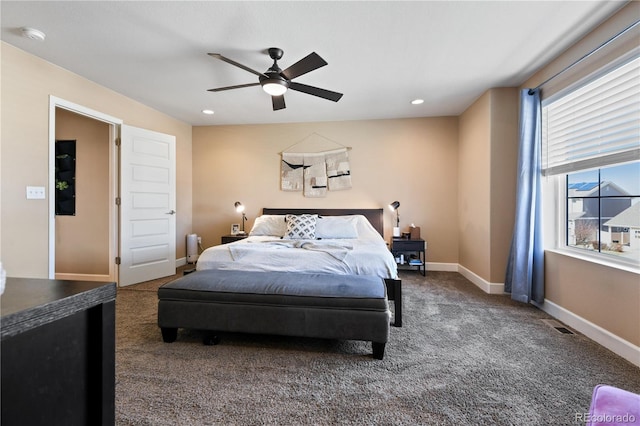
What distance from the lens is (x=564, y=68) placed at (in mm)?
2559

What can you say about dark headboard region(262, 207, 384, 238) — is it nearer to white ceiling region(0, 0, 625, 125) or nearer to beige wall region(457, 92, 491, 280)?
beige wall region(457, 92, 491, 280)

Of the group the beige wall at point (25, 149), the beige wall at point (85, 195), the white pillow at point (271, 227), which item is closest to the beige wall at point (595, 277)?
the white pillow at point (271, 227)

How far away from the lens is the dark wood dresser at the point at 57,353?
1.76 feet

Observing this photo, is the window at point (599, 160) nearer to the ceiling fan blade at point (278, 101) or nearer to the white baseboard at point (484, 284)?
the white baseboard at point (484, 284)

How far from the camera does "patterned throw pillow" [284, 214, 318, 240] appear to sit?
387cm

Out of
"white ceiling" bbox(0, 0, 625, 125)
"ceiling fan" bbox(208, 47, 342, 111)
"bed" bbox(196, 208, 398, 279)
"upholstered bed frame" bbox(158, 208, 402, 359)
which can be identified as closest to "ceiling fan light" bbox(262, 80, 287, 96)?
"ceiling fan" bbox(208, 47, 342, 111)

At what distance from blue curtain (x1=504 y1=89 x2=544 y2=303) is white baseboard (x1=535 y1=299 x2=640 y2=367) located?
178 mm

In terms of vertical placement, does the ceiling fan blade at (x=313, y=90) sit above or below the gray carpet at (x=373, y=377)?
above

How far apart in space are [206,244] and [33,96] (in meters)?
3.06

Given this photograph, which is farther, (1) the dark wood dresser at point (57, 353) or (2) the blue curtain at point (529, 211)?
(2) the blue curtain at point (529, 211)

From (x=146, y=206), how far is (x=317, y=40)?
3164mm

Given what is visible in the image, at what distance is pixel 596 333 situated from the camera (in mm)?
2258

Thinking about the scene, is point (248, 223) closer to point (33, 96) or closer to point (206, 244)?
point (206, 244)

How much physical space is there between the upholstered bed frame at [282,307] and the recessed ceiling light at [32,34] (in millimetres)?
2394
